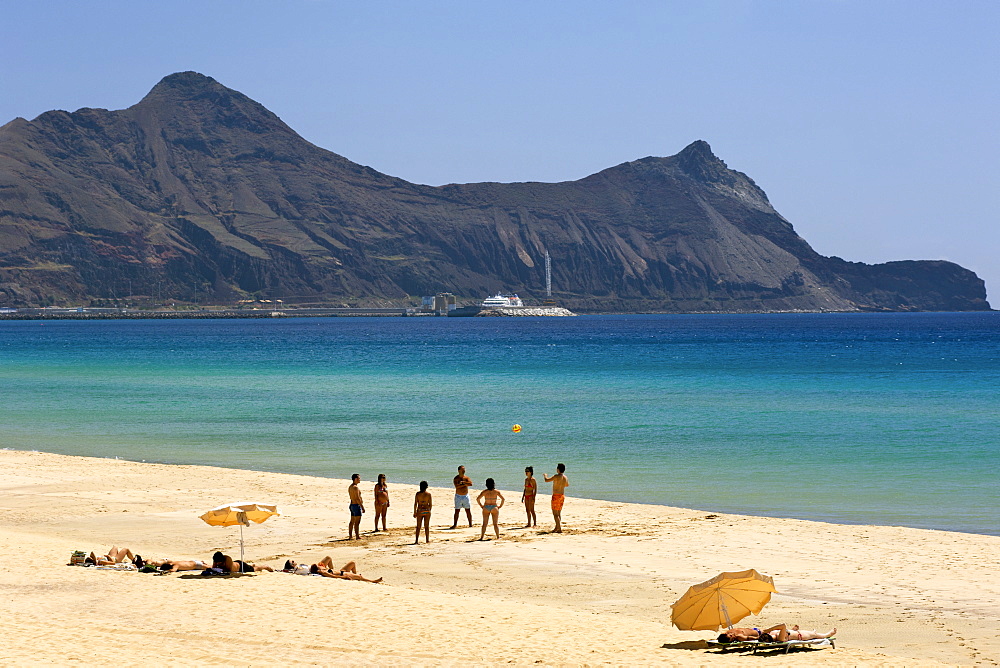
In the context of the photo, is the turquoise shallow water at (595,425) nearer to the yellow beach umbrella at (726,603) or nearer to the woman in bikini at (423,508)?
the woman in bikini at (423,508)

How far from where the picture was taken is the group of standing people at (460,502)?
19672 millimetres

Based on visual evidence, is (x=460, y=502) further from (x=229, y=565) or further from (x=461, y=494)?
(x=229, y=565)

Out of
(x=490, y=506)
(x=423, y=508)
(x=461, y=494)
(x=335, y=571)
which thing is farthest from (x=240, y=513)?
(x=461, y=494)

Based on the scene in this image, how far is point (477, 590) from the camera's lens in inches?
636

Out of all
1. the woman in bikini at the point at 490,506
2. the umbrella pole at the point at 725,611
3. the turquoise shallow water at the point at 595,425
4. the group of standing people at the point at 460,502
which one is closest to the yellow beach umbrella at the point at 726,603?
the umbrella pole at the point at 725,611

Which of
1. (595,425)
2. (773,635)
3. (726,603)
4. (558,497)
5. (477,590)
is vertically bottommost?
(477,590)

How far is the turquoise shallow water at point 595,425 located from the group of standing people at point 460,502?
5.27 m

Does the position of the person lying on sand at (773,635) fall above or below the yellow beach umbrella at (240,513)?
below

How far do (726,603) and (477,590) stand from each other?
4.37m

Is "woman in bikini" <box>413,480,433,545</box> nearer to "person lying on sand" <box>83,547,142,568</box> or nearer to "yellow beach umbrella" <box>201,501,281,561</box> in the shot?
"yellow beach umbrella" <box>201,501,281,561</box>

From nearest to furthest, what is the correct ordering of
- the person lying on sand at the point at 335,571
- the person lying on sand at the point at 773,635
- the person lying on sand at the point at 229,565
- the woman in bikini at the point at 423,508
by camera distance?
1. the person lying on sand at the point at 773,635
2. the person lying on sand at the point at 335,571
3. the person lying on sand at the point at 229,565
4. the woman in bikini at the point at 423,508

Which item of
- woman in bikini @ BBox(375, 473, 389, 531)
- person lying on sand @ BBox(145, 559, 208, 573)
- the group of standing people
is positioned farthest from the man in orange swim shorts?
person lying on sand @ BBox(145, 559, 208, 573)

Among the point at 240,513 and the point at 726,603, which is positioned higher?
the point at 240,513

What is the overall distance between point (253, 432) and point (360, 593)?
2549cm
